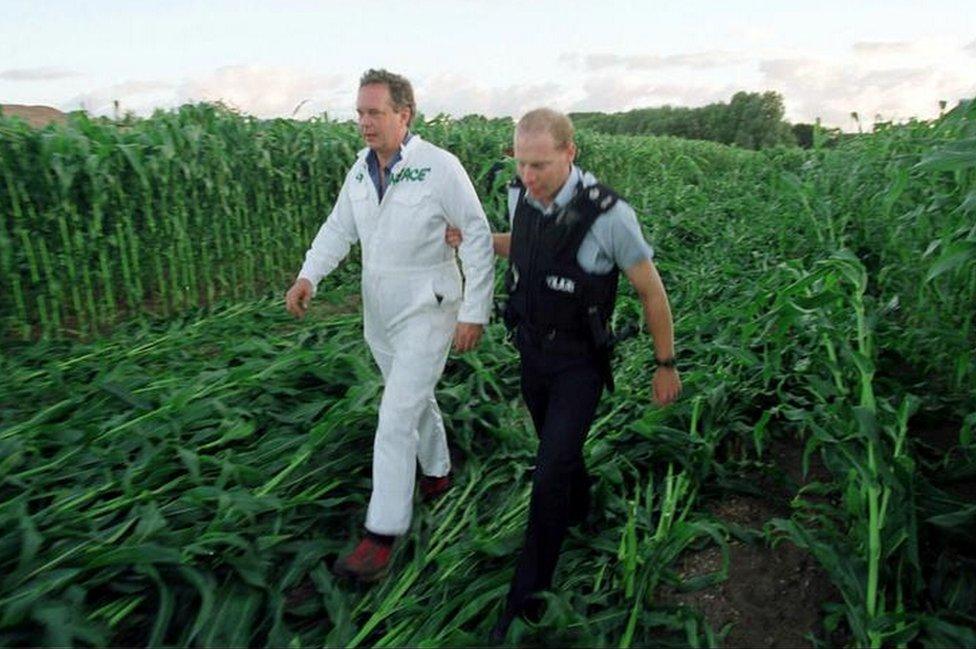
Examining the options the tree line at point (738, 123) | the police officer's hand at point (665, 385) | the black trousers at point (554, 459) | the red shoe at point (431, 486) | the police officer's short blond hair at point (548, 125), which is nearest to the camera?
the police officer's short blond hair at point (548, 125)

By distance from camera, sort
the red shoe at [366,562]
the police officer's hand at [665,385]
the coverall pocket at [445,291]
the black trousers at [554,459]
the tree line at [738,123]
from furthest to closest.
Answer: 1. the tree line at [738,123]
2. the coverall pocket at [445,291]
3. the red shoe at [366,562]
4. the police officer's hand at [665,385]
5. the black trousers at [554,459]

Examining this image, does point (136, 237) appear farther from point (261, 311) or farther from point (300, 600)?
point (300, 600)

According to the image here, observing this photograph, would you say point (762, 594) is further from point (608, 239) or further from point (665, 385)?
point (608, 239)

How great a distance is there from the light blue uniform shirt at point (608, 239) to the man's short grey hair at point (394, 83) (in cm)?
90

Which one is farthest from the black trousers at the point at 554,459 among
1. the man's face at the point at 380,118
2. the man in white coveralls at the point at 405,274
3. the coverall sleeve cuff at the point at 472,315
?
the man's face at the point at 380,118

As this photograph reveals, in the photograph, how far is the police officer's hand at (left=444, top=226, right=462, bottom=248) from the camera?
10.4 ft

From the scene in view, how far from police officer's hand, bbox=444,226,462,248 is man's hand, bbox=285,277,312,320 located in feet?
2.32

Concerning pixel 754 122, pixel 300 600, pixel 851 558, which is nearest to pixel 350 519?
pixel 300 600

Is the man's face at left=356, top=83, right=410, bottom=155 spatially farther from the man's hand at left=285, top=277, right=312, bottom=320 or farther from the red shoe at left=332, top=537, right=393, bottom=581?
the red shoe at left=332, top=537, right=393, bottom=581

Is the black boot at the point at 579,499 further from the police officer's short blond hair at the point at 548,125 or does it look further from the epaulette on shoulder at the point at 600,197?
the police officer's short blond hair at the point at 548,125

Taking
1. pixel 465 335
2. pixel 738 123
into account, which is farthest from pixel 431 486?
pixel 738 123

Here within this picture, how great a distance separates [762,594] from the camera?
2.72 metres

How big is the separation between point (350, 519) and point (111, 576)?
3.21ft

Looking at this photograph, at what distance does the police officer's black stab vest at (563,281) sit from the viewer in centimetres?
257
